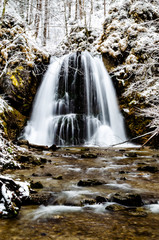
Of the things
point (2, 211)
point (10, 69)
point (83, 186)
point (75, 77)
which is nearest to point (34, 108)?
point (10, 69)

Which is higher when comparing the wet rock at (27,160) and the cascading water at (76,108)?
the cascading water at (76,108)

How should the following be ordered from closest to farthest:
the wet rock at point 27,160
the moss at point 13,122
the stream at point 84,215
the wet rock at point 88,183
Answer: the stream at point 84,215, the wet rock at point 88,183, the wet rock at point 27,160, the moss at point 13,122

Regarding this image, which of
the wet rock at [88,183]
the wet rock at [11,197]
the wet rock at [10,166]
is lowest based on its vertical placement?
the wet rock at [88,183]

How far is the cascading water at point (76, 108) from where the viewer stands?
12.1 metres

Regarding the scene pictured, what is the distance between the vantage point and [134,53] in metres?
13.3

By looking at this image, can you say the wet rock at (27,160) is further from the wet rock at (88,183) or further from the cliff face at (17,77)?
the cliff face at (17,77)

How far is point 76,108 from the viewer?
14.3 metres

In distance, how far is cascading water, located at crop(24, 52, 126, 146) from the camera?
477 inches

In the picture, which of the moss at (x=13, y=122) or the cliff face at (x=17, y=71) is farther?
the cliff face at (x=17, y=71)

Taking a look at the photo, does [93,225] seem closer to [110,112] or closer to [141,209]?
[141,209]

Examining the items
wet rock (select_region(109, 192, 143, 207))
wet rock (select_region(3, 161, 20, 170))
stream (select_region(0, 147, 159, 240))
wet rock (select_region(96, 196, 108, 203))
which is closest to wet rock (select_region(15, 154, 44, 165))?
wet rock (select_region(3, 161, 20, 170))

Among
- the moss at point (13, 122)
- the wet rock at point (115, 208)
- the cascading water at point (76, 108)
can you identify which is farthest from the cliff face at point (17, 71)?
the wet rock at point (115, 208)

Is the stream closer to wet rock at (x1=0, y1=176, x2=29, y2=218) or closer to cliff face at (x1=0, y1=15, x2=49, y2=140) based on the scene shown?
wet rock at (x1=0, y1=176, x2=29, y2=218)

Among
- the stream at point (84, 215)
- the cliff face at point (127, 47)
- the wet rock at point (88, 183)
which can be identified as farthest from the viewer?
the cliff face at point (127, 47)
